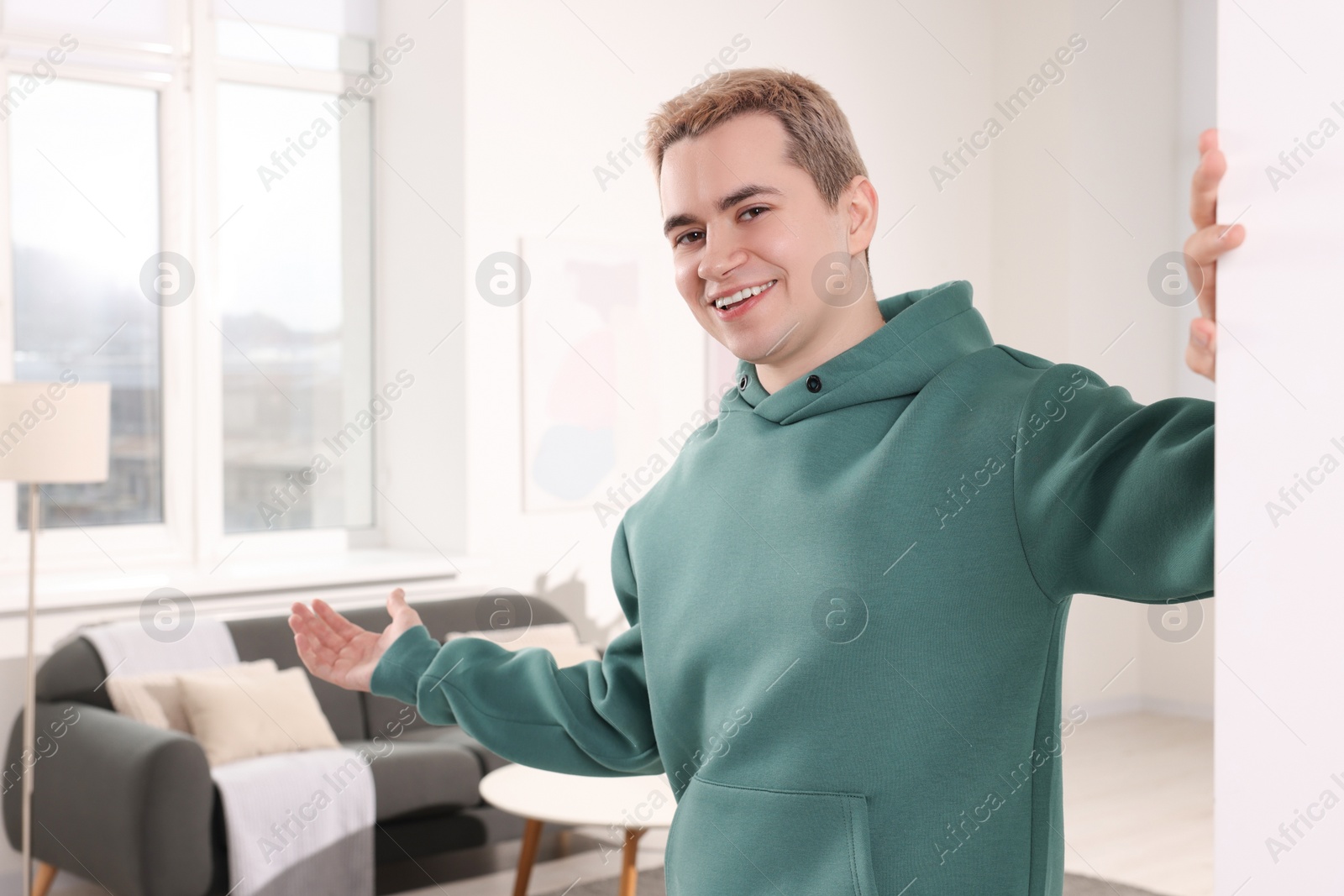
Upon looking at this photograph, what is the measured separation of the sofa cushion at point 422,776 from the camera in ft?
11.9

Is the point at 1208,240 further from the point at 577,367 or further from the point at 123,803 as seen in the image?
the point at 577,367

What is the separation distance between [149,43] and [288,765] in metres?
2.80

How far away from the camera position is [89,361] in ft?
15.0

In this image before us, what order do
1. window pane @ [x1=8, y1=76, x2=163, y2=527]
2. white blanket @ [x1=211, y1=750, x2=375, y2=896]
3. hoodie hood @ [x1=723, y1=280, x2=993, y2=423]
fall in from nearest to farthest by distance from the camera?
1. hoodie hood @ [x1=723, y1=280, x2=993, y2=423]
2. white blanket @ [x1=211, y1=750, x2=375, y2=896]
3. window pane @ [x1=8, y1=76, x2=163, y2=527]

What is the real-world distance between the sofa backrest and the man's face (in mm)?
3194

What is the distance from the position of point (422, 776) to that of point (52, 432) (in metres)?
1.42

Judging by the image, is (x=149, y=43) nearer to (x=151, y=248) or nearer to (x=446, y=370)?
(x=151, y=248)

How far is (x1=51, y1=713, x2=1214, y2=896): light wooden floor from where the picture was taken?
3846mm

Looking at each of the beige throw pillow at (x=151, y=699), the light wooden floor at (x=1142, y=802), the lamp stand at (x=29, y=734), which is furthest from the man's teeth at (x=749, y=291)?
the light wooden floor at (x=1142, y=802)

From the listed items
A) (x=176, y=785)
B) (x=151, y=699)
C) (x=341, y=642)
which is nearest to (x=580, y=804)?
(x=176, y=785)

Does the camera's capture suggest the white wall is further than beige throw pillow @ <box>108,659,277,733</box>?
No

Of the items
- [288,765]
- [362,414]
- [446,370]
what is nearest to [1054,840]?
[288,765]

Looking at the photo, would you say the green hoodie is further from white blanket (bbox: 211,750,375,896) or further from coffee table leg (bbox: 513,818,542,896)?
white blanket (bbox: 211,750,375,896)

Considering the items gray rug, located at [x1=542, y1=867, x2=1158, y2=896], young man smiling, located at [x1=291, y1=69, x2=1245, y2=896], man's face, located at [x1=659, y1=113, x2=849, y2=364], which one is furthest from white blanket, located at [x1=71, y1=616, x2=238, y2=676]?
man's face, located at [x1=659, y1=113, x2=849, y2=364]
